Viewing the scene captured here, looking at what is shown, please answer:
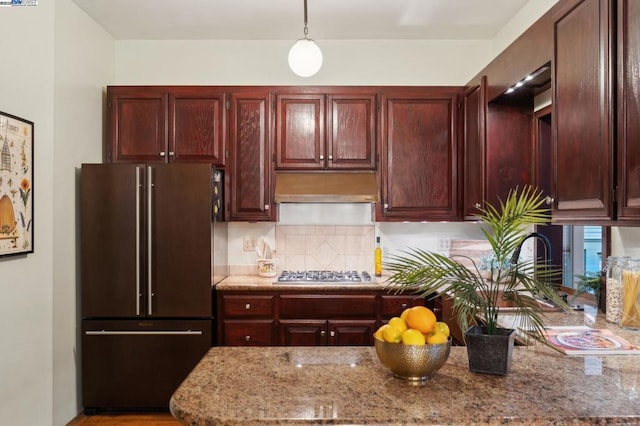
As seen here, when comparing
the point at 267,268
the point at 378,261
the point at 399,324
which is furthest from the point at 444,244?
the point at 399,324

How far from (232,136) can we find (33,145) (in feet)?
4.41

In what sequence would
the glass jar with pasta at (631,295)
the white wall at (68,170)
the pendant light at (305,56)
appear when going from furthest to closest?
the white wall at (68,170) → the pendant light at (305,56) → the glass jar with pasta at (631,295)

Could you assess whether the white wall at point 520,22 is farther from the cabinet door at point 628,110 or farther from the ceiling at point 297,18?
the cabinet door at point 628,110

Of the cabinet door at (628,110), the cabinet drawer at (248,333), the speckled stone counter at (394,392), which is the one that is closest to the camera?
the speckled stone counter at (394,392)

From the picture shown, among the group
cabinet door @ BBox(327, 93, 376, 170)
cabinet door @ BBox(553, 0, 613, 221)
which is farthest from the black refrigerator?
cabinet door @ BBox(553, 0, 613, 221)

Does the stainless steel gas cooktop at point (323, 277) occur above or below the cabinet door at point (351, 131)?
below

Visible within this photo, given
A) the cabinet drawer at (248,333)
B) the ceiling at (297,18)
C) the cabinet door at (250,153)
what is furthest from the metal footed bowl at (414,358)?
the ceiling at (297,18)

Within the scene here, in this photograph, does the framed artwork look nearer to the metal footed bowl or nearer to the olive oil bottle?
the metal footed bowl

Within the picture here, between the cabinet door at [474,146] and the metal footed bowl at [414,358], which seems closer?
the metal footed bowl at [414,358]

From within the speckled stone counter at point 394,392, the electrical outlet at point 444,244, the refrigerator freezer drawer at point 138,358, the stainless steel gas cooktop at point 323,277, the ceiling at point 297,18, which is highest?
the ceiling at point 297,18

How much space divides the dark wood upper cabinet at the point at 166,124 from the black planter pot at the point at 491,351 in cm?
256

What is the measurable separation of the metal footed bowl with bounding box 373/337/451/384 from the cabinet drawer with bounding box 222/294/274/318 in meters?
2.02

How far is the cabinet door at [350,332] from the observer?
3.27 metres

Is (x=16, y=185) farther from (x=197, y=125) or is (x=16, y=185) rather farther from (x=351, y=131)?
(x=351, y=131)
